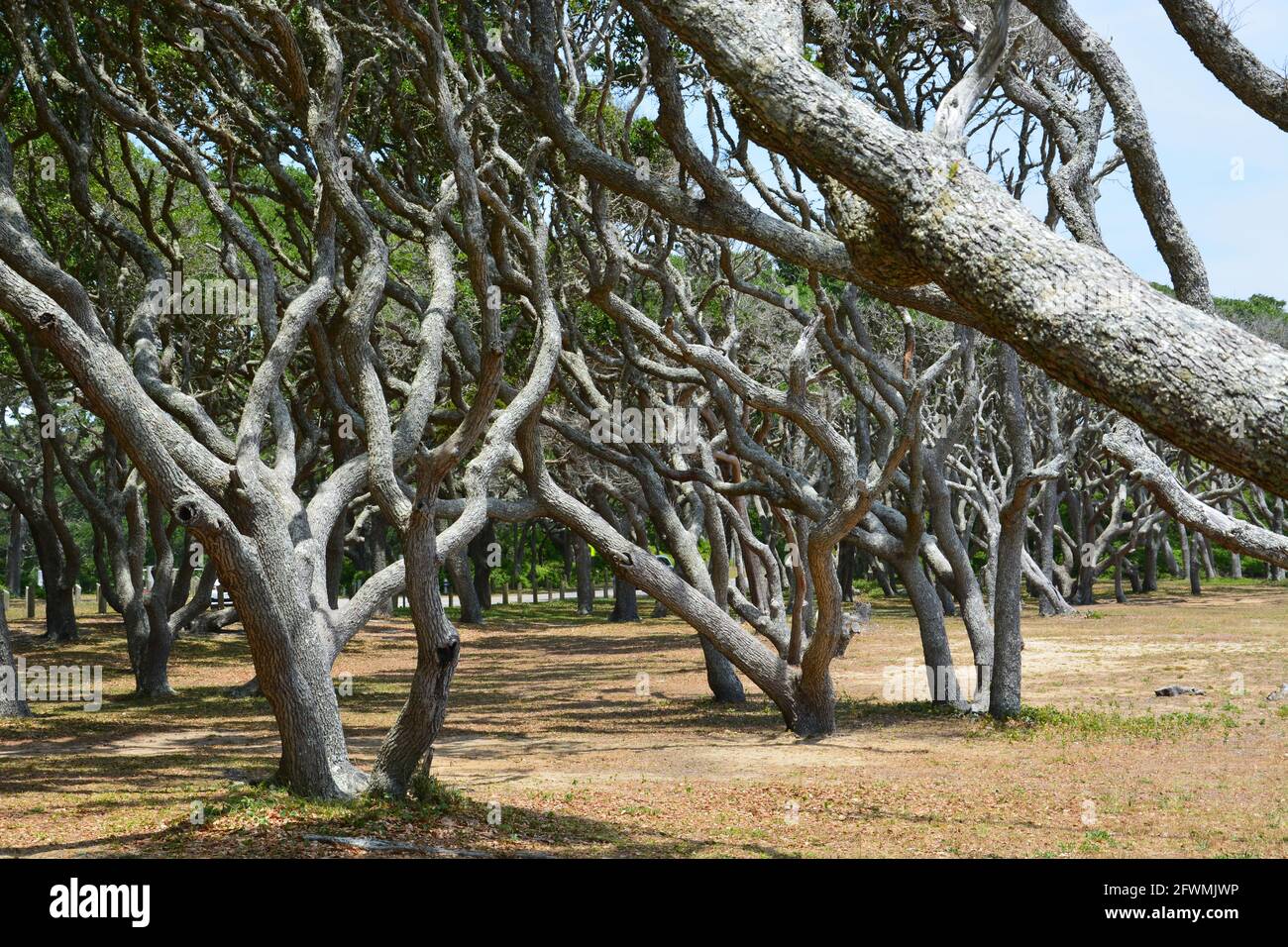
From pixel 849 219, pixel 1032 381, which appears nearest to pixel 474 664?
pixel 1032 381

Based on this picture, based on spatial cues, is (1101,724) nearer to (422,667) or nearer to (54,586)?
(422,667)

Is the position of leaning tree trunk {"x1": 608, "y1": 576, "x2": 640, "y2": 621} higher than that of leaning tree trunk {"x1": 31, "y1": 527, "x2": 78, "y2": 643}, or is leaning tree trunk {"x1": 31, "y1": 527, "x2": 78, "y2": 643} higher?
leaning tree trunk {"x1": 31, "y1": 527, "x2": 78, "y2": 643}

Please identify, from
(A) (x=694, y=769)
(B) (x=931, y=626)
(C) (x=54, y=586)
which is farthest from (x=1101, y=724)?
(C) (x=54, y=586)

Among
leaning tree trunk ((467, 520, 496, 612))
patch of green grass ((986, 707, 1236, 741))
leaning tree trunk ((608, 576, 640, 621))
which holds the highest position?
leaning tree trunk ((467, 520, 496, 612))

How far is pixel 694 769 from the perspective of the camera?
37.0 feet

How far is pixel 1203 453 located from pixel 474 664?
2105 centimetres

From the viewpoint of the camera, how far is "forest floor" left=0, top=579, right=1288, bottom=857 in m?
7.81

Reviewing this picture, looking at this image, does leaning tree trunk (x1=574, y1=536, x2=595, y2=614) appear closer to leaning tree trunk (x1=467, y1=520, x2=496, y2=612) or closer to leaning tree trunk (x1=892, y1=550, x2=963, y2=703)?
leaning tree trunk (x1=467, y1=520, x2=496, y2=612)

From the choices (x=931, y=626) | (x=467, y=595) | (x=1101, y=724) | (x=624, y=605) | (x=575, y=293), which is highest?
(x=575, y=293)

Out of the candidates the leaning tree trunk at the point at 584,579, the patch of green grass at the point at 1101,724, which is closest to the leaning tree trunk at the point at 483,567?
the leaning tree trunk at the point at 584,579

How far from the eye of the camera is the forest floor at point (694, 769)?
781cm

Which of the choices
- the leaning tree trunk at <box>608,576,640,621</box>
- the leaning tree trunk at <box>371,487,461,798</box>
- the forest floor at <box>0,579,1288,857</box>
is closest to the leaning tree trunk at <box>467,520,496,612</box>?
the leaning tree trunk at <box>608,576,640,621</box>

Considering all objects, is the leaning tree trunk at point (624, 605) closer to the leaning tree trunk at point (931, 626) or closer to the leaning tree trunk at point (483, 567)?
the leaning tree trunk at point (483, 567)
